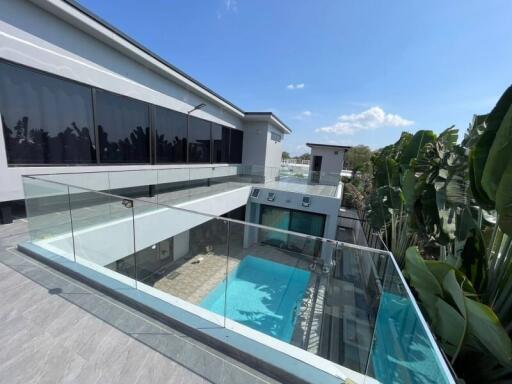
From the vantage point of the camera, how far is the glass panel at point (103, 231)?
3.40 metres

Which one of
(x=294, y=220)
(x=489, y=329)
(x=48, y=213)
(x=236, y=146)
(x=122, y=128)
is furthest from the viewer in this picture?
(x=236, y=146)

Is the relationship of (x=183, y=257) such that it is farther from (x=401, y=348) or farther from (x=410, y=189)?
(x=410, y=189)

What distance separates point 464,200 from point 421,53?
17.3 feet

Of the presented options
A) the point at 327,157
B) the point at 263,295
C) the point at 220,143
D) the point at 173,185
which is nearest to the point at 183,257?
the point at 263,295

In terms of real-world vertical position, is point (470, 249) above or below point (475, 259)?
above

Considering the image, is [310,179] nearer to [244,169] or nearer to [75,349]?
[244,169]

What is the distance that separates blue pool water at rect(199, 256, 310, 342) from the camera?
2.93 meters

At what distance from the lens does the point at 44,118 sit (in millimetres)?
4801

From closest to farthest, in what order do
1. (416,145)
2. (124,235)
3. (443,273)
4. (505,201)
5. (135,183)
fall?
(505,201) < (443,273) < (124,235) < (416,145) < (135,183)

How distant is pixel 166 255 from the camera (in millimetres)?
4996

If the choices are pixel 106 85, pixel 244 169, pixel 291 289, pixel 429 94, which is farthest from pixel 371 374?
pixel 244 169

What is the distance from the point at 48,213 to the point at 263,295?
424 cm

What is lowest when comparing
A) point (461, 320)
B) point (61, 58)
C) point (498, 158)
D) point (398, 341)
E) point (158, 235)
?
point (158, 235)

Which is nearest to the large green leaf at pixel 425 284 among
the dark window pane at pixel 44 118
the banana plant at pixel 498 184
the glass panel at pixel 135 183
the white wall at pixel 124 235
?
the banana plant at pixel 498 184
